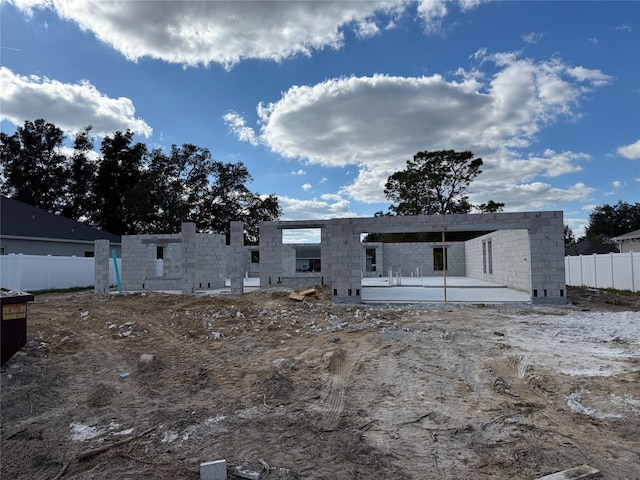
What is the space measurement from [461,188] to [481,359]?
A: 105 feet

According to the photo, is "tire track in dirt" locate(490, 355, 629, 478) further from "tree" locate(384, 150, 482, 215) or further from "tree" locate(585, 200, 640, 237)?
"tree" locate(585, 200, 640, 237)

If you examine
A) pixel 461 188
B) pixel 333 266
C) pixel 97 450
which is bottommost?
Result: pixel 97 450

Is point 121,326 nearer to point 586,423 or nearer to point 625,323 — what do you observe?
point 586,423

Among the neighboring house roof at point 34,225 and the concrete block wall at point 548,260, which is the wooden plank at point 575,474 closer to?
the concrete block wall at point 548,260

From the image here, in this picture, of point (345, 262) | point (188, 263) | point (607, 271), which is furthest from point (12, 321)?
point (607, 271)

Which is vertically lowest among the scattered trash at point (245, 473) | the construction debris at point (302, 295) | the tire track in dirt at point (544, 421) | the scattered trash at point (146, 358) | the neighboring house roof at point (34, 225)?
the scattered trash at point (245, 473)

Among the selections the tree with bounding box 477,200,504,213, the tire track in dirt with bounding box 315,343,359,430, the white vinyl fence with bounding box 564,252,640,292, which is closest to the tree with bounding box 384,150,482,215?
the tree with bounding box 477,200,504,213

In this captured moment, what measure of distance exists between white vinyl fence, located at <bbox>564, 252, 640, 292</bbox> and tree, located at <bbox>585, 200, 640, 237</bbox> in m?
34.5

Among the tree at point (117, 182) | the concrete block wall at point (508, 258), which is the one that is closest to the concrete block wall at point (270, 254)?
the concrete block wall at point (508, 258)

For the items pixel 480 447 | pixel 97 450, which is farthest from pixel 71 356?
pixel 480 447

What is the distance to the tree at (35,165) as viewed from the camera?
36.1m

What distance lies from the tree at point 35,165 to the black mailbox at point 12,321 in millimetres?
36390

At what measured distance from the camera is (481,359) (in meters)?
6.76

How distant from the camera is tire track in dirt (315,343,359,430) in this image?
4609 millimetres
